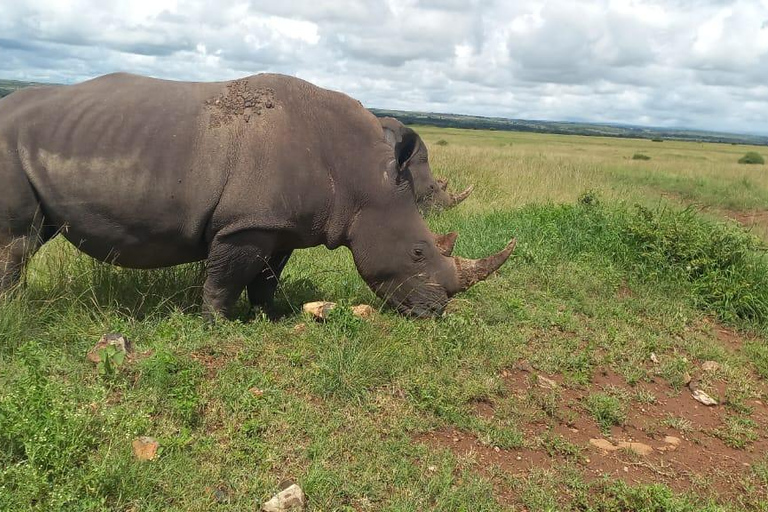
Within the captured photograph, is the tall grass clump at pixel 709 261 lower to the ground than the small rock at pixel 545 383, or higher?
higher

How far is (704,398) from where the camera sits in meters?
5.10

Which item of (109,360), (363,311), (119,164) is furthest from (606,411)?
(119,164)

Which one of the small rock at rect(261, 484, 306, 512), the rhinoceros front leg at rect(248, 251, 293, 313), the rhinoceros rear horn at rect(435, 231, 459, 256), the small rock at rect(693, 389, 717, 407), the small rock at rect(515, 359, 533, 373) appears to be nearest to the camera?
the small rock at rect(261, 484, 306, 512)

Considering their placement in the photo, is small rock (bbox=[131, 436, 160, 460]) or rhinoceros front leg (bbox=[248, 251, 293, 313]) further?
rhinoceros front leg (bbox=[248, 251, 293, 313])

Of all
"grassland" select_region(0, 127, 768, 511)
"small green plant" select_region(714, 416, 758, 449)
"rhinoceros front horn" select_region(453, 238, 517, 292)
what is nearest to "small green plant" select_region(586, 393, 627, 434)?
"grassland" select_region(0, 127, 768, 511)

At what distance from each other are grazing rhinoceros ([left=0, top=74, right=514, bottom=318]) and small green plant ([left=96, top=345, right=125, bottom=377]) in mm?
960

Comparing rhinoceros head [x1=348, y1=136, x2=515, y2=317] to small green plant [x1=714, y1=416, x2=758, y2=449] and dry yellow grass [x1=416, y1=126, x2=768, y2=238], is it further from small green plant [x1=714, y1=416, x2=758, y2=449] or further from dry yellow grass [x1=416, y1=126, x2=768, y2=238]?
dry yellow grass [x1=416, y1=126, x2=768, y2=238]

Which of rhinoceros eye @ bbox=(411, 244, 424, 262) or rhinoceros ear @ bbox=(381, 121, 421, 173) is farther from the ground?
rhinoceros ear @ bbox=(381, 121, 421, 173)

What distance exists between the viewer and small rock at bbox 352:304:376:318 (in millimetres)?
→ 5422

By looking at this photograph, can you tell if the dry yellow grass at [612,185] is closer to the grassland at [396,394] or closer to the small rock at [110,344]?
the grassland at [396,394]

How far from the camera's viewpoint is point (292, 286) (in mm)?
Answer: 6418

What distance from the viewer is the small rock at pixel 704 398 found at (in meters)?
5.06

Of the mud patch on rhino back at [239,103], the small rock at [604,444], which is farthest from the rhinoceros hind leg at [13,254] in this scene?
the small rock at [604,444]

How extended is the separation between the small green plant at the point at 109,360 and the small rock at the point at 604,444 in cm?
321
